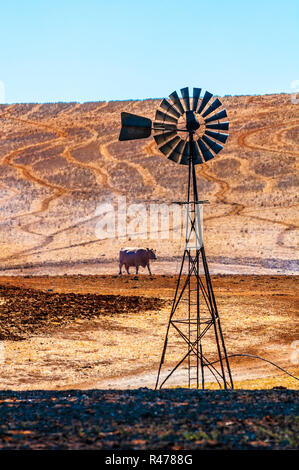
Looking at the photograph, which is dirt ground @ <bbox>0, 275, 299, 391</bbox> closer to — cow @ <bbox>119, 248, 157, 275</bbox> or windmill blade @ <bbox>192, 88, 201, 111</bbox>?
cow @ <bbox>119, 248, 157, 275</bbox>

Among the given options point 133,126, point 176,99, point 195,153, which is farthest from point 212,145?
point 133,126

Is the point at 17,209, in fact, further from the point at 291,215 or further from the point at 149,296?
the point at 149,296

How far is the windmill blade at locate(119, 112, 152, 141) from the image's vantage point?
16906 millimetres

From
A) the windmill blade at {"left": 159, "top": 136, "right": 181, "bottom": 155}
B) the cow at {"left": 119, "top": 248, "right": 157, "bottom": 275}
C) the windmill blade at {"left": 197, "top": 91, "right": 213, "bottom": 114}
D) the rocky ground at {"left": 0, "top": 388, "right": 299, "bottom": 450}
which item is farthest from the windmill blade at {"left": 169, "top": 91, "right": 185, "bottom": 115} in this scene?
the cow at {"left": 119, "top": 248, "right": 157, "bottom": 275}

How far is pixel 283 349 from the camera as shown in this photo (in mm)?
23828

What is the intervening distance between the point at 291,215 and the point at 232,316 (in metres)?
37.4

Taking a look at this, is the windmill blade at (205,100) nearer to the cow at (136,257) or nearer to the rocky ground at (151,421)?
the rocky ground at (151,421)

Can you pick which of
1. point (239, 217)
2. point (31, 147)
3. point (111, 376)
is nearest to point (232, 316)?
point (111, 376)
